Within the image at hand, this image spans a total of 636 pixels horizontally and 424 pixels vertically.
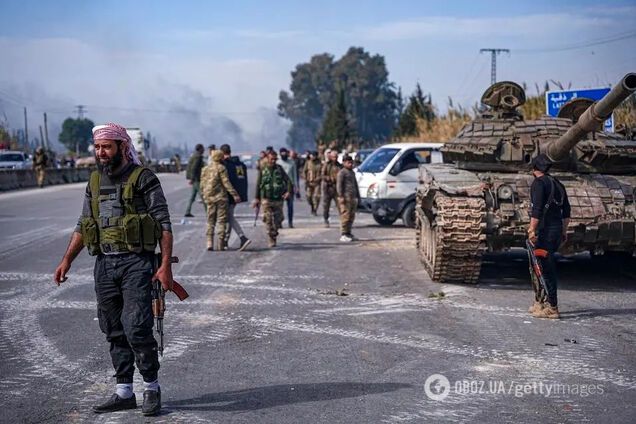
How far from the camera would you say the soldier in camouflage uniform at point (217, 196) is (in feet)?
48.8

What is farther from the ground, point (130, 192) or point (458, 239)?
point (130, 192)

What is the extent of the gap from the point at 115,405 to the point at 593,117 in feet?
21.4

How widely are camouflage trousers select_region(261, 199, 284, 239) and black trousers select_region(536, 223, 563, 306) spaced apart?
22.5 feet

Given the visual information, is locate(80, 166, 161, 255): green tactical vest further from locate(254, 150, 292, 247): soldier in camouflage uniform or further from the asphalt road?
locate(254, 150, 292, 247): soldier in camouflage uniform

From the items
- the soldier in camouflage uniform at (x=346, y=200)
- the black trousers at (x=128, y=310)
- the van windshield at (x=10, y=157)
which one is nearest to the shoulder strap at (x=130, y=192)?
the black trousers at (x=128, y=310)

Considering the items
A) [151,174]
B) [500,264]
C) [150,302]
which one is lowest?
[500,264]

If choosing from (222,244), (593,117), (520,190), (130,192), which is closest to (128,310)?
(130,192)

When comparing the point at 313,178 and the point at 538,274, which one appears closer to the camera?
the point at 538,274

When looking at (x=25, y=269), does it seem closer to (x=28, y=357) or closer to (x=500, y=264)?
(x=28, y=357)

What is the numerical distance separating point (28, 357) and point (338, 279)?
5032 mm

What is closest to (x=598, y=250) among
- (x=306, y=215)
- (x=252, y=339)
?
(x=252, y=339)

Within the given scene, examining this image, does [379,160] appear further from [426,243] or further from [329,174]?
[426,243]

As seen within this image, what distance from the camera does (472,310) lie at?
930 centimetres

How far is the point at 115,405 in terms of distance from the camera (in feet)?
18.9
